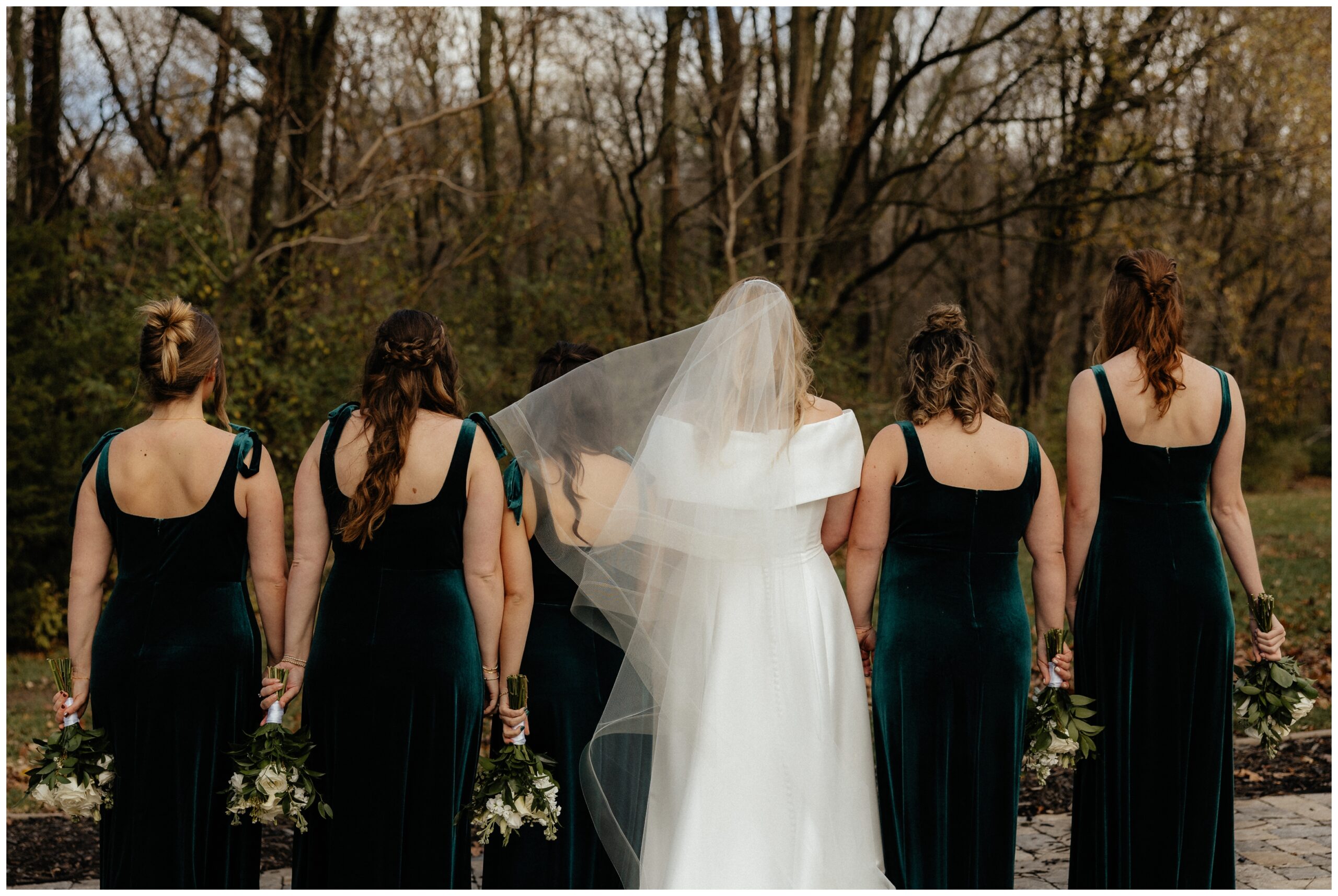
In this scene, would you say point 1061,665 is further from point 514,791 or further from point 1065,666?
point 514,791

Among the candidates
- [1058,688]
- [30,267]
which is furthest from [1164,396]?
[30,267]

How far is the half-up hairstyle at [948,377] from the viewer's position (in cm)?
360

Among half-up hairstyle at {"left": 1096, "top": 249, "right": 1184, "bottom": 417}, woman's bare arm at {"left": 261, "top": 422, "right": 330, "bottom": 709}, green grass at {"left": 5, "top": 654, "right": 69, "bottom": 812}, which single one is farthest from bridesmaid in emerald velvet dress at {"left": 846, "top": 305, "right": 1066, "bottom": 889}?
green grass at {"left": 5, "top": 654, "right": 69, "bottom": 812}

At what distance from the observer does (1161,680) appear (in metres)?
3.76

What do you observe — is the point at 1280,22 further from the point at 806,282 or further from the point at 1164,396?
the point at 1164,396

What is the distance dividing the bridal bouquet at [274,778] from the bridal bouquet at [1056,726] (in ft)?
7.92

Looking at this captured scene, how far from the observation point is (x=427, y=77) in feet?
55.3

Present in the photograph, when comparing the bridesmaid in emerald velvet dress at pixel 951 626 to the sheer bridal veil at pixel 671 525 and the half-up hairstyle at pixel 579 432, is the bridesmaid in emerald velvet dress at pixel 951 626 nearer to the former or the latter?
the sheer bridal veil at pixel 671 525

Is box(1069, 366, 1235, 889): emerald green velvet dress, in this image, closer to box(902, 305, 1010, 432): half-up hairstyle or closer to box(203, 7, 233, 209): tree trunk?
box(902, 305, 1010, 432): half-up hairstyle

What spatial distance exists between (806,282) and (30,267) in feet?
26.5

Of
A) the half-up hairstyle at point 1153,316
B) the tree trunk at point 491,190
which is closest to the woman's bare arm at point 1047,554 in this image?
the half-up hairstyle at point 1153,316

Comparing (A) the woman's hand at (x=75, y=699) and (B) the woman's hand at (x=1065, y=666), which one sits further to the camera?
(B) the woman's hand at (x=1065, y=666)

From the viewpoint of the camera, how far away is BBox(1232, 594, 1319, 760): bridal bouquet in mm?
3902

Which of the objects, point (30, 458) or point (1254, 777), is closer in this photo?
point (1254, 777)
